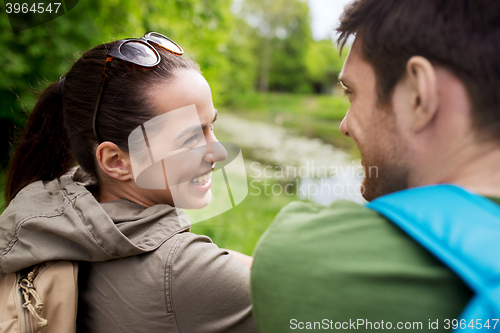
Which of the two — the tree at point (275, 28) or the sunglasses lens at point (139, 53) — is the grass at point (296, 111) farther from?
the sunglasses lens at point (139, 53)

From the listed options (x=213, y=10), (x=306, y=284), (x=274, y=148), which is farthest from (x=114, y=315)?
(x=274, y=148)

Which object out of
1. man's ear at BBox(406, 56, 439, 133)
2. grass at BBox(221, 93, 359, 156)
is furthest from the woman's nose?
grass at BBox(221, 93, 359, 156)

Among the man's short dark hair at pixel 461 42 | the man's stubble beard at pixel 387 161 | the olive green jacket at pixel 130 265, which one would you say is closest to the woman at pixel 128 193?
the olive green jacket at pixel 130 265

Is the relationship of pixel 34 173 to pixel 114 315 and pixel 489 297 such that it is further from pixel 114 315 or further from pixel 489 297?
pixel 489 297

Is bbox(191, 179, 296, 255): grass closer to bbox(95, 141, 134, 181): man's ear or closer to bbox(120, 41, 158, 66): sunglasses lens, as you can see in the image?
bbox(95, 141, 134, 181): man's ear

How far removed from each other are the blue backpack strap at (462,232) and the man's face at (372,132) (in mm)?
221

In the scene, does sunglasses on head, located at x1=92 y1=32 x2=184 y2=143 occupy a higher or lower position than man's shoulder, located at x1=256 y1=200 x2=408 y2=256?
higher

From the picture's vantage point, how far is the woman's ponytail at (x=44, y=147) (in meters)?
1.64

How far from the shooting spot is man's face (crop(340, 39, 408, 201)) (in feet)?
3.38

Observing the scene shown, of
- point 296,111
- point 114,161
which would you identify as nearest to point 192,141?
point 114,161

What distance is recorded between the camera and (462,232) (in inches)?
27.3

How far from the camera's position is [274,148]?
562 inches

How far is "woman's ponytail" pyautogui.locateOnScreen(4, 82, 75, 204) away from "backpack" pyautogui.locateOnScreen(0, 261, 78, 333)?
0.63 meters

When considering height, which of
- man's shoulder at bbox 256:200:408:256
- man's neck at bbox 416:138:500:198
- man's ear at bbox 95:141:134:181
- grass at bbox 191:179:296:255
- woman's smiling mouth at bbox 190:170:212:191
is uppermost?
man's neck at bbox 416:138:500:198
